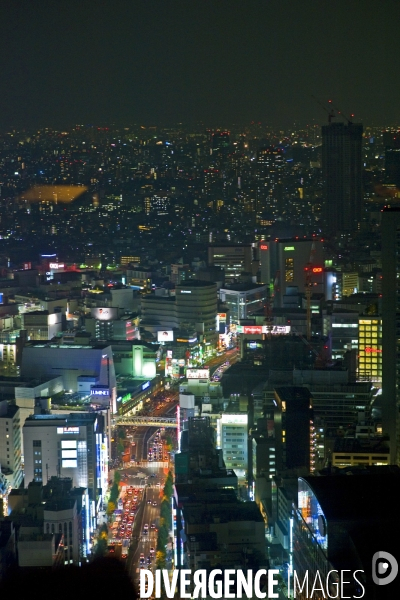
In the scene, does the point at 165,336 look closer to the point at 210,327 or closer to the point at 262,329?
the point at 210,327

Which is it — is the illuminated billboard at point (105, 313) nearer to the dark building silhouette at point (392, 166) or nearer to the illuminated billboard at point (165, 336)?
the illuminated billboard at point (165, 336)

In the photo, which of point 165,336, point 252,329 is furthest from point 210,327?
point 252,329

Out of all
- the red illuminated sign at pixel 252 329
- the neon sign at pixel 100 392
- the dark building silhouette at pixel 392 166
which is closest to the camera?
the dark building silhouette at pixel 392 166

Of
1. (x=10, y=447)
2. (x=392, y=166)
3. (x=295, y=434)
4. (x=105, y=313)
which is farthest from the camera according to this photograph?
(x=105, y=313)

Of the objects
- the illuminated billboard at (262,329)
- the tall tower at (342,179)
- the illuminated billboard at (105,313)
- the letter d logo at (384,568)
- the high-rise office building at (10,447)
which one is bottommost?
the high-rise office building at (10,447)

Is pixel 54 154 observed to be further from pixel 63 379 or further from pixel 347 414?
pixel 347 414

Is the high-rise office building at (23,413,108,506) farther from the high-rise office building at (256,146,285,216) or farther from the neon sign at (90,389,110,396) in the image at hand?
the high-rise office building at (256,146,285,216)

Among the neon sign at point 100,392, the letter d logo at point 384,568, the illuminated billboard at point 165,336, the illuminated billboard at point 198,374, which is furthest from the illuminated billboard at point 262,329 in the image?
the letter d logo at point 384,568

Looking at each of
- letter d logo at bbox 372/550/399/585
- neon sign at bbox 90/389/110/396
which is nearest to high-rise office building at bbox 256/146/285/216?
neon sign at bbox 90/389/110/396
